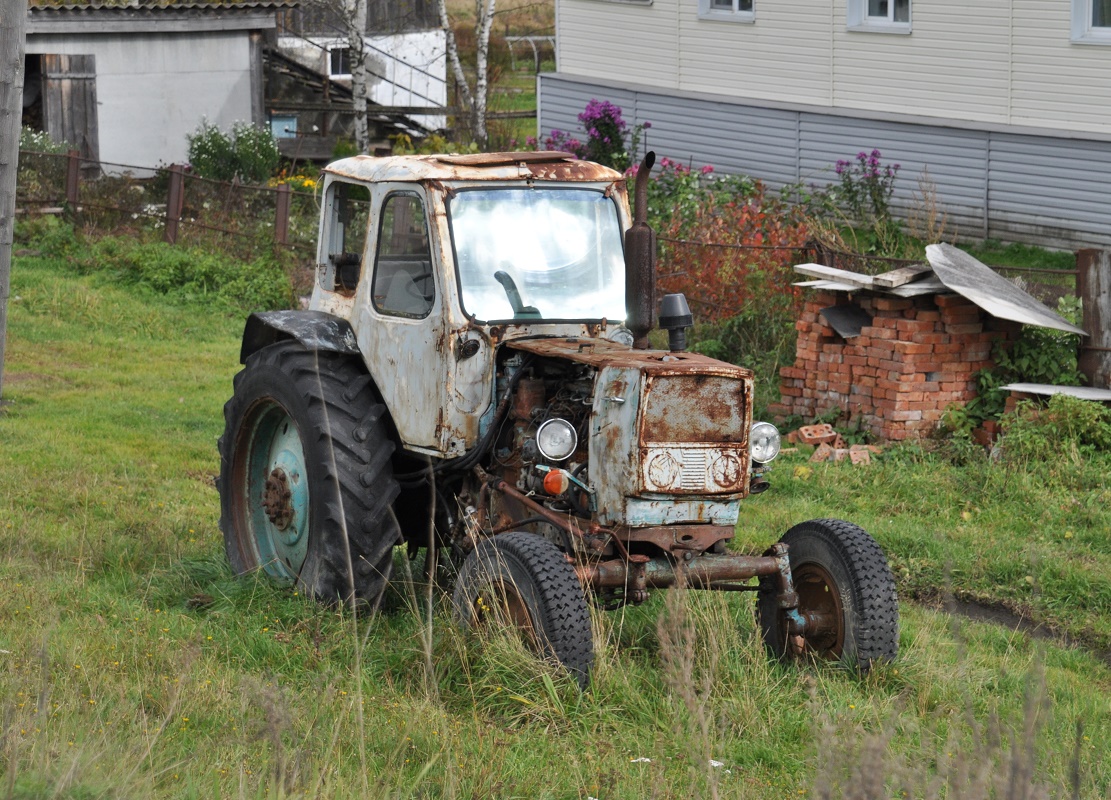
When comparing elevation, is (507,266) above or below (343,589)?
above

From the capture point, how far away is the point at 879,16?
57.5 ft

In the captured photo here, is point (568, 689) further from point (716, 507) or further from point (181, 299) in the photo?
point (181, 299)

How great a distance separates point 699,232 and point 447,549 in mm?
7139

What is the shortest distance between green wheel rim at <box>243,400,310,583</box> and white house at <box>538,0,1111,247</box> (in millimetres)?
10710

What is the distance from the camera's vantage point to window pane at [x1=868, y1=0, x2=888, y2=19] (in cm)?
1747

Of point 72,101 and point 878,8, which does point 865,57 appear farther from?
point 72,101

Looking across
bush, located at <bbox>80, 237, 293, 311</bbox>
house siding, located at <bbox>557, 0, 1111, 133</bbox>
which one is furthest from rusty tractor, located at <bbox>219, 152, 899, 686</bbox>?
house siding, located at <bbox>557, 0, 1111, 133</bbox>

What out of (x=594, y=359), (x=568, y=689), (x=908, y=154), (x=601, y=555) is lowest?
(x=568, y=689)

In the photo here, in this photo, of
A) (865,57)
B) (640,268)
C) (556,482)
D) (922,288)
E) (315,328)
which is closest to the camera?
(640,268)

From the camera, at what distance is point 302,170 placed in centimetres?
2233

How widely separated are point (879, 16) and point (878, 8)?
102 mm

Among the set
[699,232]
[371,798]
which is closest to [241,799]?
[371,798]

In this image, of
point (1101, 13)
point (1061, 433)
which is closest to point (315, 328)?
point (1061, 433)

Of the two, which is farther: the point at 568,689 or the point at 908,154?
the point at 908,154
